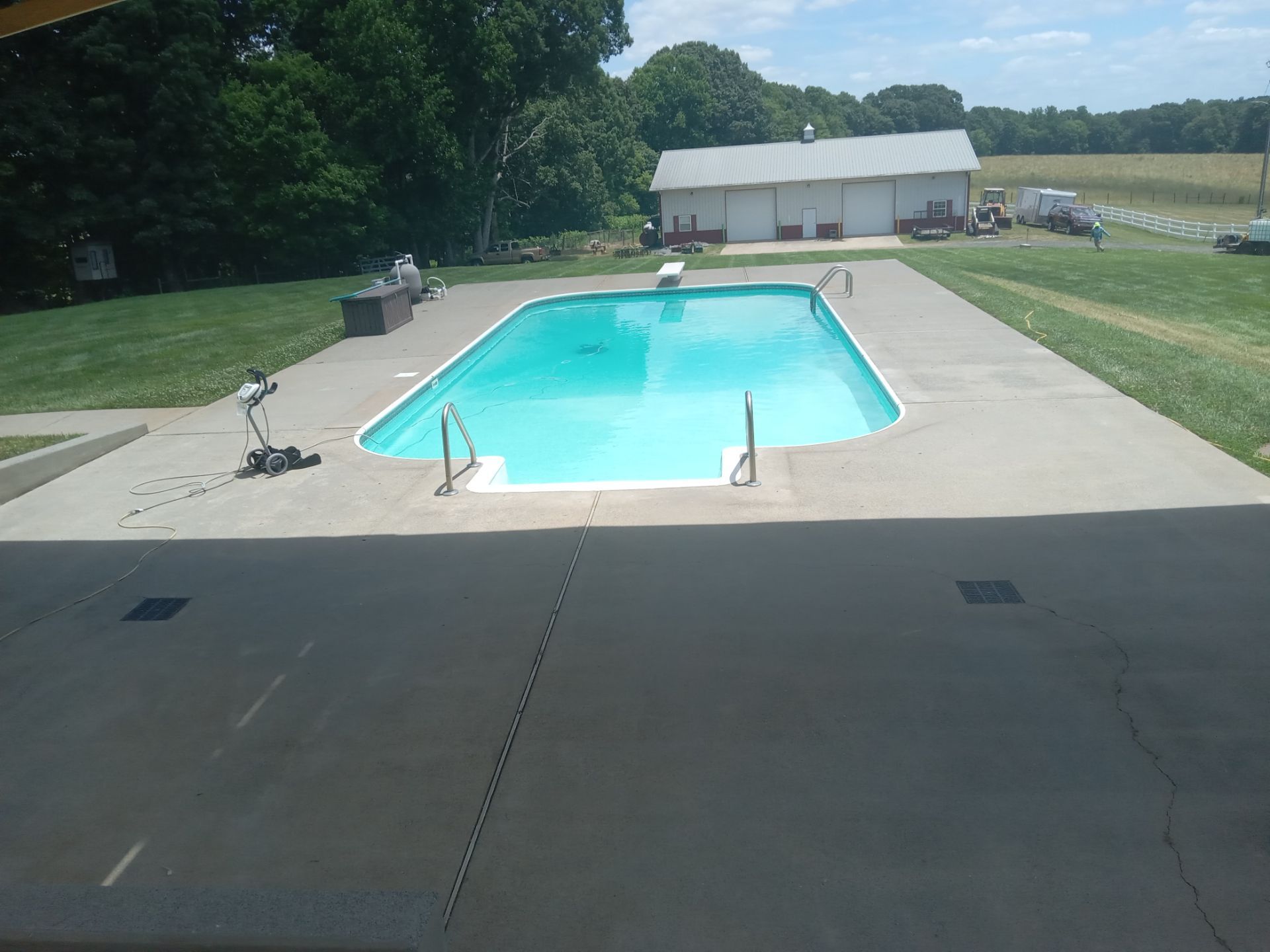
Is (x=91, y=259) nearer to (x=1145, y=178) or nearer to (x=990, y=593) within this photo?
(x=990, y=593)

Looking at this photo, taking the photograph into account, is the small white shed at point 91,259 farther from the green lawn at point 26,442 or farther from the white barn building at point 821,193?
the green lawn at point 26,442

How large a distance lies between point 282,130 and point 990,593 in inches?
1358

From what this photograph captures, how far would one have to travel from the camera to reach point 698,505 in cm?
787

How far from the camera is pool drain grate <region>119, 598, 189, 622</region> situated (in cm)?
623

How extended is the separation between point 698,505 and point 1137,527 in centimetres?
337

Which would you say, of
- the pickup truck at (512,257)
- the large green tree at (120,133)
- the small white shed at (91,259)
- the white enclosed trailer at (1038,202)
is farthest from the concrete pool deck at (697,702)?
the white enclosed trailer at (1038,202)

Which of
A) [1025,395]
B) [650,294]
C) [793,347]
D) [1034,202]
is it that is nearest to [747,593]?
[1025,395]

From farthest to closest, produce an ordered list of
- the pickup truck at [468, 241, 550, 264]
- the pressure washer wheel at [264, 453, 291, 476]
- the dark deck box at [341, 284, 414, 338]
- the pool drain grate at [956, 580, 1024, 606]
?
the pickup truck at [468, 241, 550, 264] → the dark deck box at [341, 284, 414, 338] → the pressure washer wheel at [264, 453, 291, 476] → the pool drain grate at [956, 580, 1024, 606]

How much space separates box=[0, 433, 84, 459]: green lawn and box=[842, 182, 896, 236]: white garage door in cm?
3822

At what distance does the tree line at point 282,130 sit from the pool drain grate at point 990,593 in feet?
107

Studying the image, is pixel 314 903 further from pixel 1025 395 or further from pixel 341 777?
pixel 1025 395

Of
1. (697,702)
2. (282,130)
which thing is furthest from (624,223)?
(697,702)

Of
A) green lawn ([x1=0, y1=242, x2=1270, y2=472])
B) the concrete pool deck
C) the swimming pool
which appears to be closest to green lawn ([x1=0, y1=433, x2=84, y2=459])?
the concrete pool deck

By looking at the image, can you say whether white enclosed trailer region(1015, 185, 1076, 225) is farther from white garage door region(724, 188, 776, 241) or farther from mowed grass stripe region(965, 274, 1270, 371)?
mowed grass stripe region(965, 274, 1270, 371)
